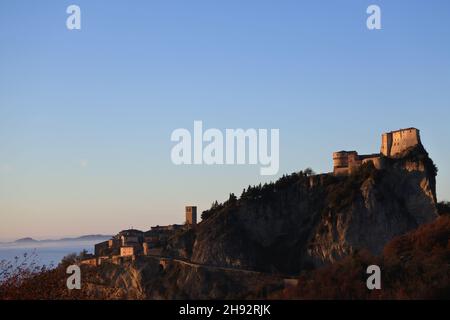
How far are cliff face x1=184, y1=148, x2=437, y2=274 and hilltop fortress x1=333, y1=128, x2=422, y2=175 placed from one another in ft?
3.43

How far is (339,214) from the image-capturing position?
85.9 m

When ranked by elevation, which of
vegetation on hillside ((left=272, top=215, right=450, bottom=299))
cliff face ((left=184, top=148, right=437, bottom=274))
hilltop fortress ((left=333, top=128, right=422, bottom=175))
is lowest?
vegetation on hillside ((left=272, top=215, right=450, bottom=299))

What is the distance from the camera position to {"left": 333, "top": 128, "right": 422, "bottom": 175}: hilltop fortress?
285 feet

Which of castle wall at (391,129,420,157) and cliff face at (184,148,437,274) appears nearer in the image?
cliff face at (184,148,437,274)

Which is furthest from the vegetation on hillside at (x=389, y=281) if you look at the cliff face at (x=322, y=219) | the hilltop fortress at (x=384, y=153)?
the hilltop fortress at (x=384, y=153)

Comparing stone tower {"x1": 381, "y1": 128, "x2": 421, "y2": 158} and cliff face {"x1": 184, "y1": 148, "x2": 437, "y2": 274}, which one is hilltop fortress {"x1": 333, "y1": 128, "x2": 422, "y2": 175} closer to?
stone tower {"x1": 381, "y1": 128, "x2": 421, "y2": 158}

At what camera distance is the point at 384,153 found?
90250mm

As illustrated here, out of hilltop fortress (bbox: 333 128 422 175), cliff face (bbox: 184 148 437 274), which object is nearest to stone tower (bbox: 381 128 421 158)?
hilltop fortress (bbox: 333 128 422 175)

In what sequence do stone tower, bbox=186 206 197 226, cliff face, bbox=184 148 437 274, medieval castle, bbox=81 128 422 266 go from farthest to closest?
stone tower, bbox=186 206 197 226, medieval castle, bbox=81 128 422 266, cliff face, bbox=184 148 437 274

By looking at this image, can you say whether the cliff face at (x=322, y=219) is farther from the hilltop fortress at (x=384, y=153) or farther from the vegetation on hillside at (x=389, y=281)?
the vegetation on hillside at (x=389, y=281)

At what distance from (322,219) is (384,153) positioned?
11077 mm

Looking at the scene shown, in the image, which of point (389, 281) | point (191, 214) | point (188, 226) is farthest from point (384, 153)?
point (389, 281)

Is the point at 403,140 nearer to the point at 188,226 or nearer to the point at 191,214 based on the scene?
the point at 188,226
